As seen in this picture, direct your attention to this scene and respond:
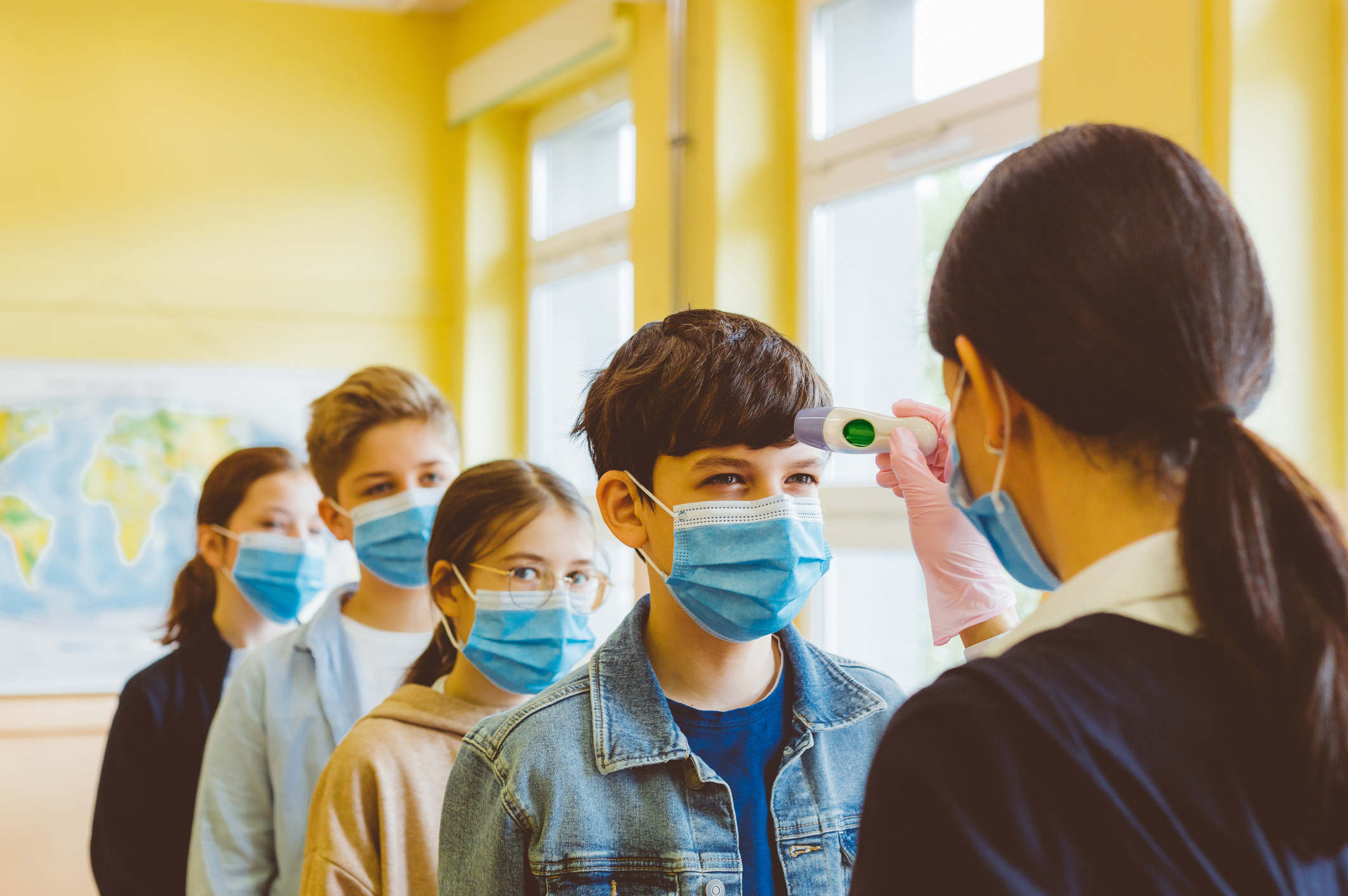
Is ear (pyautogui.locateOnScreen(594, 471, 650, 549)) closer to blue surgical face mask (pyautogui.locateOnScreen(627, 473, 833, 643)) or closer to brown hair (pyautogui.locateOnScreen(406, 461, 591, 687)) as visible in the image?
blue surgical face mask (pyautogui.locateOnScreen(627, 473, 833, 643))

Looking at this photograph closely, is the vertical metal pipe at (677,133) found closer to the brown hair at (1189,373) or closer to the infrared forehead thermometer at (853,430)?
the infrared forehead thermometer at (853,430)

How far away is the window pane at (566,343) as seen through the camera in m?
3.95

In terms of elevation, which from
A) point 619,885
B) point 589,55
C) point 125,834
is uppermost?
point 589,55

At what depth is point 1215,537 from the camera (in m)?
→ 0.57

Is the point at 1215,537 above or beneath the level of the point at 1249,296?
beneath

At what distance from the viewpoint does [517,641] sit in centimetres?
155

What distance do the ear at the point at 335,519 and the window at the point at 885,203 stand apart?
1301 millimetres

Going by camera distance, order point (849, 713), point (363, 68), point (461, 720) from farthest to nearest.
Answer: point (363, 68)
point (461, 720)
point (849, 713)

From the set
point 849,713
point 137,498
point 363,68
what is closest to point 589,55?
point 363,68

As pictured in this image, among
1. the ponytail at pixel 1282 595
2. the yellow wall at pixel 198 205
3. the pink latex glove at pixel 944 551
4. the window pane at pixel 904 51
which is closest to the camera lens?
the ponytail at pixel 1282 595

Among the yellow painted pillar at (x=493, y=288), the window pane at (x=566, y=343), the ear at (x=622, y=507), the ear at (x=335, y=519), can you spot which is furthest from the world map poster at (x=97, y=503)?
the ear at (x=622, y=507)

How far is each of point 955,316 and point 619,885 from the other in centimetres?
60

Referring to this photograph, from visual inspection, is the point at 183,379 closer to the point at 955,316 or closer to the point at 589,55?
the point at 589,55

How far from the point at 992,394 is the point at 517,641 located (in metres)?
1.02
